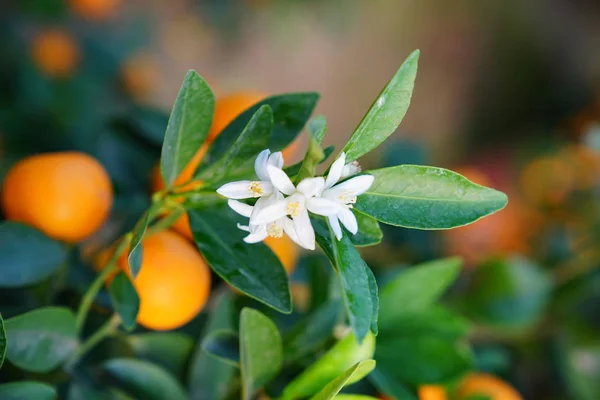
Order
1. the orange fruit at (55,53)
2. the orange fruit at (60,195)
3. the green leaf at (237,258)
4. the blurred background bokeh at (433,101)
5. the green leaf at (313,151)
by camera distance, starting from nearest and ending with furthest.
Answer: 1. the green leaf at (313,151)
2. the green leaf at (237,258)
3. the orange fruit at (60,195)
4. the blurred background bokeh at (433,101)
5. the orange fruit at (55,53)

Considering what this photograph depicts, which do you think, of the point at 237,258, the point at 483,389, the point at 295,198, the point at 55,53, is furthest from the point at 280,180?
the point at 55,53

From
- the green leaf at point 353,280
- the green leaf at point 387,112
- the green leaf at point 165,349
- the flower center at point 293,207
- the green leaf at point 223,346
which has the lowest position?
the green leaf at point 165,349

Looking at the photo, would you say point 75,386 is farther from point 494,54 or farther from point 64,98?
point 494,54

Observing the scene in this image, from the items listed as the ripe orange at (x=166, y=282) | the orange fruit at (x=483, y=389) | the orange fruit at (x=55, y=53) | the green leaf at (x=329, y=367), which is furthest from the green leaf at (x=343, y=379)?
the orange fruit at (x=55, y=53)

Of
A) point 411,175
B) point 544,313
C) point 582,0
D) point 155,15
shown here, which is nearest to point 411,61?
point 411,175

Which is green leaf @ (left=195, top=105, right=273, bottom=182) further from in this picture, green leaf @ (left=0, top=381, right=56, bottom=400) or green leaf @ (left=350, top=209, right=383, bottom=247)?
green leaf @ (left=0, top=381, right=56, bottom=400)

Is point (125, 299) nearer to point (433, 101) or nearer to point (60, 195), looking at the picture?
point (60, 195)

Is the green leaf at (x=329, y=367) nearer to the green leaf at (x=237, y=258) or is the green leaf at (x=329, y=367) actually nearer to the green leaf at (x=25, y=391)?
the green leaf at (x=237, y=258)
